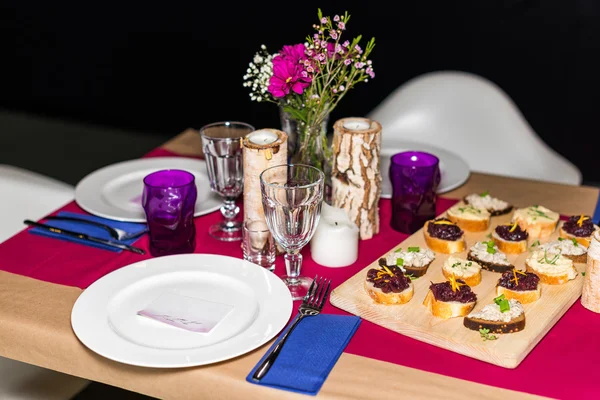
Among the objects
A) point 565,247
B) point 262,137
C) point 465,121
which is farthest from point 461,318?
point 465,121

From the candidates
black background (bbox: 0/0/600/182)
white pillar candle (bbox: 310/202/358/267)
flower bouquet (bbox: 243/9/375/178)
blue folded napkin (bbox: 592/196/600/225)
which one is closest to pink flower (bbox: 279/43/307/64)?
flower bouquet (bbox: 243/9/375/178)

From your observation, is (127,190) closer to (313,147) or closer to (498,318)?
(313,147)

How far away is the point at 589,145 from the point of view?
428 cm

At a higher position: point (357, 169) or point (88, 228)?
point (357, 169)

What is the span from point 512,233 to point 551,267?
16 centimetres

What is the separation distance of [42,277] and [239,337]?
0.51 m

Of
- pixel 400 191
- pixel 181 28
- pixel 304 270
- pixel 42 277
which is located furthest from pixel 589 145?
pixel 42 277

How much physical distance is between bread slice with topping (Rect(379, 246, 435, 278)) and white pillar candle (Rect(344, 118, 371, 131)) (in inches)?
11.4

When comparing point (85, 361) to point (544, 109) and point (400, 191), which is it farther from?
point (544, 109)

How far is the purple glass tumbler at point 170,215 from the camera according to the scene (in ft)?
5.38

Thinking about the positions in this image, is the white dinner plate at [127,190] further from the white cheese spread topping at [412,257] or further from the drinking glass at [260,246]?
the white cheese spread topping at [412,257]

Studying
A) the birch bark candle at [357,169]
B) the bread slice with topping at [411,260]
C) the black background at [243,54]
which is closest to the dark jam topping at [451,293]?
the bread slice with topping at [411,260]

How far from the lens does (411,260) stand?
5.09 feet

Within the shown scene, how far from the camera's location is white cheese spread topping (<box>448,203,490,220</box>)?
5.78 feet
